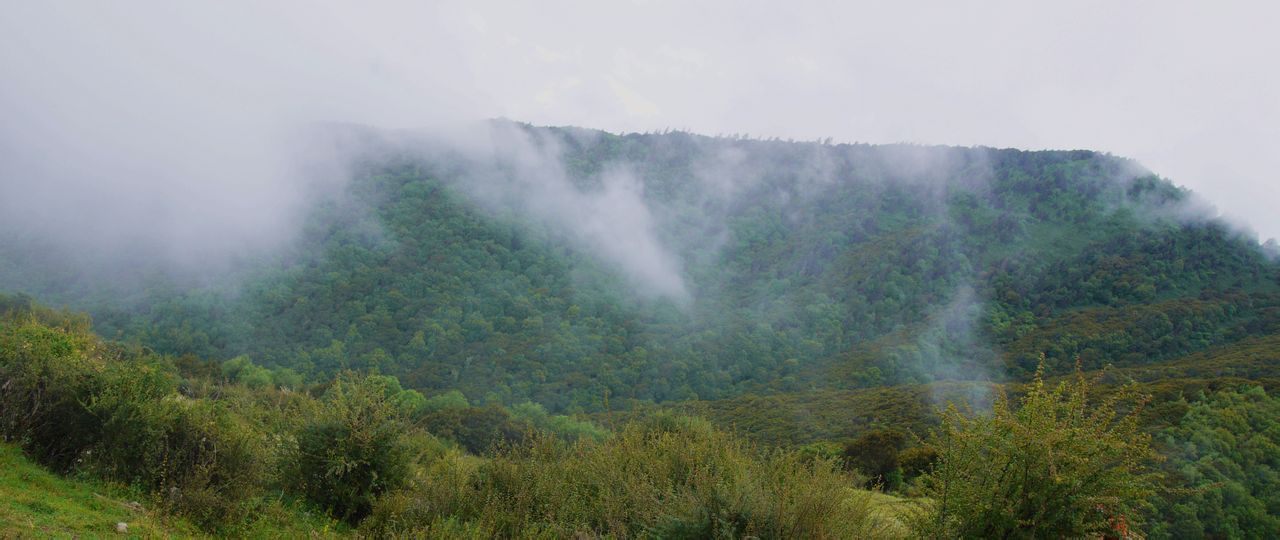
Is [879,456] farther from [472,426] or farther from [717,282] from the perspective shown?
[717,282]

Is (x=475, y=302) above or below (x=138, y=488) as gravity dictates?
below

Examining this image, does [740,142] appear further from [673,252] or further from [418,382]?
[418,382]

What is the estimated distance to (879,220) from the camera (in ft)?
344

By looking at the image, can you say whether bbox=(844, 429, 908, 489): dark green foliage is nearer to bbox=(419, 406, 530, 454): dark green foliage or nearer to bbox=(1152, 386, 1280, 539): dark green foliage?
bbox=(1152, 386, 1280, 539): dark green foliage

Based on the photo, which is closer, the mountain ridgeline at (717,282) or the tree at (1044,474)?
the tree at (1044,474)

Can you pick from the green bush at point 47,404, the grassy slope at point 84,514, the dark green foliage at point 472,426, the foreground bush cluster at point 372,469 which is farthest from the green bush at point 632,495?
the dark green foliage at point 472,426

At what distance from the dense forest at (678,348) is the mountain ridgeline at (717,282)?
47 cm

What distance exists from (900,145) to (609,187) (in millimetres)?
58057

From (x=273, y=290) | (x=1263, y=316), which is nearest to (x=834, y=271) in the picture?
(x=1263, y=316)

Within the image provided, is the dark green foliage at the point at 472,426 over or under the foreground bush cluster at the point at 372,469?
under

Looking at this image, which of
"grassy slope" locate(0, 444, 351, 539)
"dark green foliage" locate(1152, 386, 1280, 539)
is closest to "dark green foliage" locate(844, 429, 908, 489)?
"dark green foliage" locate(1152, 386, 1280, 539)

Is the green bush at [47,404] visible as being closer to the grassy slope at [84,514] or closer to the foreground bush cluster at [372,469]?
the foreground bush cluster at [372,469]

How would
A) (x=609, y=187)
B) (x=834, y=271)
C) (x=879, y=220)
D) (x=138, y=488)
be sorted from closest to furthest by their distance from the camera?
(x=138, y=488), (x=834, y=271), (x=879, y=220), (x=609, y=187)

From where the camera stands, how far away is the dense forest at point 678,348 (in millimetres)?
8734
